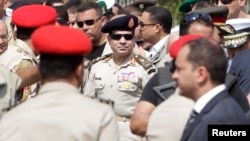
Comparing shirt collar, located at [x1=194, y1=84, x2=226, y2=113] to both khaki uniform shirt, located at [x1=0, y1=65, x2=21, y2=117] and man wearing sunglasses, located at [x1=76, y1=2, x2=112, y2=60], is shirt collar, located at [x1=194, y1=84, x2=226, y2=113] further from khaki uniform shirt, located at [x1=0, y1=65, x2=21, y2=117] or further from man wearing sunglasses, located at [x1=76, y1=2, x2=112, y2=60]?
man wearing sunglasses, located at [x1=76, y1=2, x2=112, y2=60]

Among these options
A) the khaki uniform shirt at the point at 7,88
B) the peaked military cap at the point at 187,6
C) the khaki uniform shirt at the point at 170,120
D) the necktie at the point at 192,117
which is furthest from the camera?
the peaked military cap at the point at 187,6

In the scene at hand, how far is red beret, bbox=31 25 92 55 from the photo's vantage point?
16.7 feet

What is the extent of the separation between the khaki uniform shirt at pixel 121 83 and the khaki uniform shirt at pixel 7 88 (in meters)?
2.44

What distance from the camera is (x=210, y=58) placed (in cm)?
535

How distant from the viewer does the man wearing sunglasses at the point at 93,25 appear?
10.0 metres

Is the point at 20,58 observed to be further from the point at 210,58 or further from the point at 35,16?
the point at 210,58

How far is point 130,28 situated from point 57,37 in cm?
404

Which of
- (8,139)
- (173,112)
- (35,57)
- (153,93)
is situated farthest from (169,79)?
(8,139)

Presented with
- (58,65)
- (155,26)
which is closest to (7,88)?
(58,65)

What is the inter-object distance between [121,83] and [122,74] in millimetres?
119

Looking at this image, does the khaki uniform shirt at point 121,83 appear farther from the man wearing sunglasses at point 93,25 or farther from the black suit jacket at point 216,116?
the black suit jacket at point 216,116

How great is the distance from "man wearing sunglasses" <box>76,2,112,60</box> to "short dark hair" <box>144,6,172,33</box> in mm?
577

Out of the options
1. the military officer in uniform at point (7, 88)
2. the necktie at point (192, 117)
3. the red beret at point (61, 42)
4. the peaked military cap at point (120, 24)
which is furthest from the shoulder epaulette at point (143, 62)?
the red beret at point (61, 42)

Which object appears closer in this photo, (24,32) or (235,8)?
(24,32)
